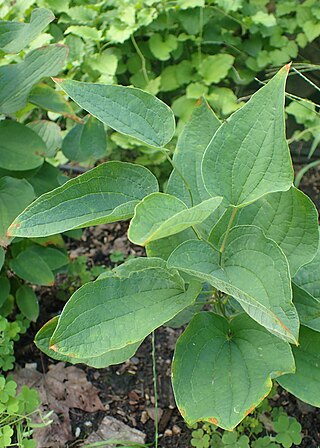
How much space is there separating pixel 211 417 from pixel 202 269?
10.2 inches

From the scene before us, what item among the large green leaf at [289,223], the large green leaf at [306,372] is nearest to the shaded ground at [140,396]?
the large green leaf at [306,372]

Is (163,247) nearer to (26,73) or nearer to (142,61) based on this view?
(26,73)

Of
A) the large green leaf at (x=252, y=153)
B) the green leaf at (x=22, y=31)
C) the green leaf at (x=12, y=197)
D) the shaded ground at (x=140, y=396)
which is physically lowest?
the shaded ground at (x=140, y=396)

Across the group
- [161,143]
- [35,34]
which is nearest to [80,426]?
[161,143]

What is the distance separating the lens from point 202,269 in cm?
99

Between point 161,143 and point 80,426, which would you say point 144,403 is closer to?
point 80,426

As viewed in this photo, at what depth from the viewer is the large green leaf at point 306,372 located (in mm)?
1119

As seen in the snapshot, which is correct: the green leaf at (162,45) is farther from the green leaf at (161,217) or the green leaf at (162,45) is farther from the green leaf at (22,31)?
the green leaf at (161,217)

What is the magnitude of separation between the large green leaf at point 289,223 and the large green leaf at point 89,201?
0.17m

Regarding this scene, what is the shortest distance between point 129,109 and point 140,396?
0.91 meters

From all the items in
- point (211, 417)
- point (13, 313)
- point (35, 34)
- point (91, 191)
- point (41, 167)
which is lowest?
point (13, 313)

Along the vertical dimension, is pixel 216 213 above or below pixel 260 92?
below

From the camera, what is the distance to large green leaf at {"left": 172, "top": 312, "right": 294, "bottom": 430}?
1.02m

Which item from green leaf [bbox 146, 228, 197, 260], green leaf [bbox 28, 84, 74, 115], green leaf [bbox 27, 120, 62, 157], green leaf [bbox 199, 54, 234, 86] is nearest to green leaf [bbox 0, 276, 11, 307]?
green leaf [bbox 27, 120, 62, 157]
